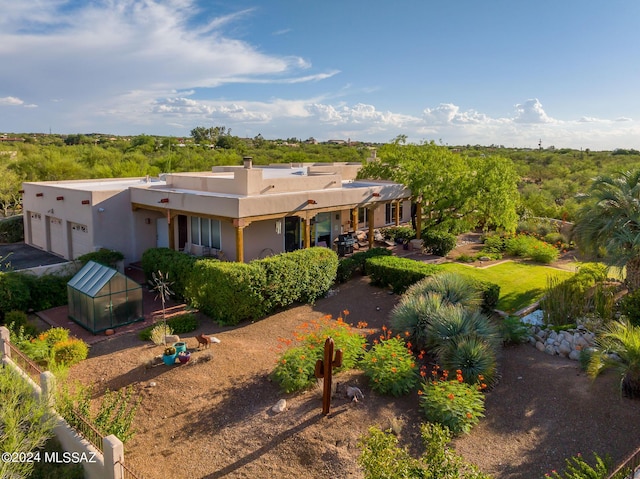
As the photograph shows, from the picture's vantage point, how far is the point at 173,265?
15.9 meters

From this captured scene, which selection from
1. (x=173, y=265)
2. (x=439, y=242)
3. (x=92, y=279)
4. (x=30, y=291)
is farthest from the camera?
(x=439, y=242)

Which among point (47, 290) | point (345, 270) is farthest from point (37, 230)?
point (345, 270)

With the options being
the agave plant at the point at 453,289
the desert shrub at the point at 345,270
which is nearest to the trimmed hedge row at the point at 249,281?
the desert shrub at the point at 345,270

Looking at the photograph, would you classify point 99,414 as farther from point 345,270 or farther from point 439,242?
point 439,242

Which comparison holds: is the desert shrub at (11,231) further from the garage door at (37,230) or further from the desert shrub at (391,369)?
the desert shrub at (391,369)

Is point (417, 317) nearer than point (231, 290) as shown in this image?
Yes

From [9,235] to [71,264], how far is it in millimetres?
11443

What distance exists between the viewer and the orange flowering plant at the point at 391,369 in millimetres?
9844

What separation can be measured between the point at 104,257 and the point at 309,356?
1114cm

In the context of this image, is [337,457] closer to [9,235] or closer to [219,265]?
[219,265]

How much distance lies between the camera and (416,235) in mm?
23891

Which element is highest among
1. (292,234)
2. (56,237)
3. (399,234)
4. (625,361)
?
(292,234)

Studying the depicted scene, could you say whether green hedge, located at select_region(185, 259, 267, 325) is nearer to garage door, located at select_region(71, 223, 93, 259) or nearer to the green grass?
the green grass

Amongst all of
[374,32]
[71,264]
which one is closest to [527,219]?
[374,32]
